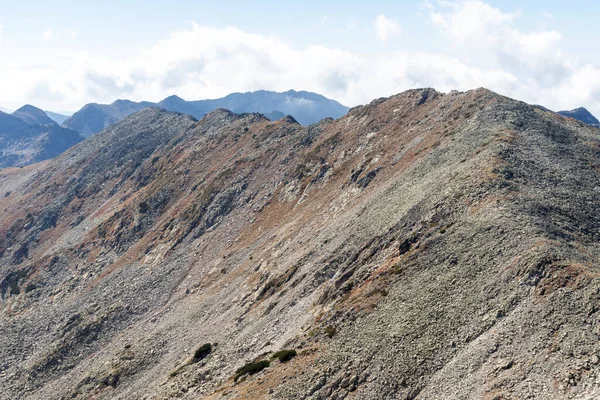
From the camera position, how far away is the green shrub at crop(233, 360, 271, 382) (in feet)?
137

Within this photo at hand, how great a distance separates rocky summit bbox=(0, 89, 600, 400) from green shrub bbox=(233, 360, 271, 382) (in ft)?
0.66

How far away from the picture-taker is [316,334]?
41906mm

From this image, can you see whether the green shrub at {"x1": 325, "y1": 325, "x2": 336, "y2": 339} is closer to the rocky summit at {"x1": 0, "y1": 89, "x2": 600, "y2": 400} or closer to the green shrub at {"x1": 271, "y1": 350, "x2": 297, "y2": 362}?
the rocky summit at {"x1": 0, "y1": 89, "x2": 600, "y2": 400}

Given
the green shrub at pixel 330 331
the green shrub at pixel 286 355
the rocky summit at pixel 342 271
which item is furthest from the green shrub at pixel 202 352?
A: the green shrub at pixel 330 331

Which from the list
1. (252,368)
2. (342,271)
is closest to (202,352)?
(252,368)

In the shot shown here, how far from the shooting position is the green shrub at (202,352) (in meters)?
53.1

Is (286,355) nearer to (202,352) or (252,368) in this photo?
(252,368)

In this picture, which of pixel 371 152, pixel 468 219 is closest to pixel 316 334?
pixel 468 219

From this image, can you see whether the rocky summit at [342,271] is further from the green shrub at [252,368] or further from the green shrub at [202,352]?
the green shrub at [202,352]

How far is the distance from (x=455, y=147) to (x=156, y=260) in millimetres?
63581

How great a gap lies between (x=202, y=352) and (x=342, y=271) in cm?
1908

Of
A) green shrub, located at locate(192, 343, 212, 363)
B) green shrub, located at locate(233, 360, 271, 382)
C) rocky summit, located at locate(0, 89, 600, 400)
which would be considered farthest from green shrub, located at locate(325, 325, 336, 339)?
green shrub, located at locate(192, 343, 212, 363)

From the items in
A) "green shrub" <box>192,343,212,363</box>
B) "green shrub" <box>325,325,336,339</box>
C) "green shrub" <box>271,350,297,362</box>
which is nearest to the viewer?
"green shrub" <box>271,350,297,362</box>

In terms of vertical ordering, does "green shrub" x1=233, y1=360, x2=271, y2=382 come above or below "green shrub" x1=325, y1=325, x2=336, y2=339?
below
